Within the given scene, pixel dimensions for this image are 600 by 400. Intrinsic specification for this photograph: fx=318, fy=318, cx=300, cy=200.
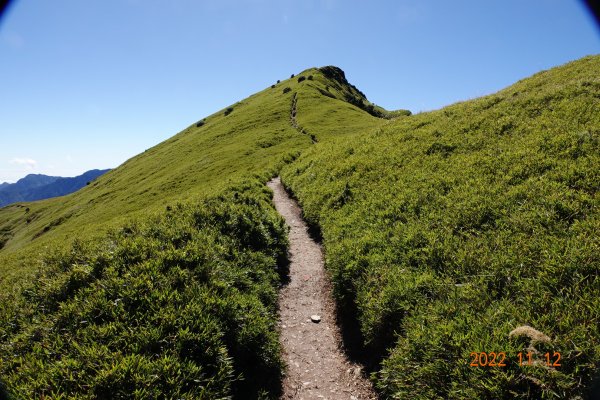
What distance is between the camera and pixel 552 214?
355 inches

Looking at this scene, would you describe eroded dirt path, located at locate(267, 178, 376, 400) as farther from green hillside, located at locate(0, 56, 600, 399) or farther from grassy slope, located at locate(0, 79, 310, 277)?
grassy slope, located at locate(0, 79, 310, 277)

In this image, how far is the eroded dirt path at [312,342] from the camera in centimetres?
823

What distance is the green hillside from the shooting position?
6027 mm

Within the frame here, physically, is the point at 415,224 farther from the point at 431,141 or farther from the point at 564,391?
the point at 431,141

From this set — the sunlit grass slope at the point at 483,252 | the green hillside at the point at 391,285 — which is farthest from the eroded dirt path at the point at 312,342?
the sunlit grass slope at the point at 483,252

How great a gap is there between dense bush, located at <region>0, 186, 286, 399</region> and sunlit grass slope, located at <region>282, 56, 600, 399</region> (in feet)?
11.0

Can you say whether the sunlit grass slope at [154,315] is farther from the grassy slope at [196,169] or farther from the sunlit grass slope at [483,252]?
the grassy slope at [196,169]

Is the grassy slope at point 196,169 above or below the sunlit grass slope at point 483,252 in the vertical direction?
above
